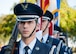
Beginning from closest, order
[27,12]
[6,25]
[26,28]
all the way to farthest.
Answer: [26,28] → [27,12] → [6,25]

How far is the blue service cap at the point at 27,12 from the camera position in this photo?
551 cm

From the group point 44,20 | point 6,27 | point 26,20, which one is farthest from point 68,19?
point 26,20

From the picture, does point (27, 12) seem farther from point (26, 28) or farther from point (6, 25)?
point (6, 25)

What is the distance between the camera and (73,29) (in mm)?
38156

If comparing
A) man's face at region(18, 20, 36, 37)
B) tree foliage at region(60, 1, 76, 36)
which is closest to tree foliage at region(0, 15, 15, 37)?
tree foliage at region(60, 1, 76, 36)

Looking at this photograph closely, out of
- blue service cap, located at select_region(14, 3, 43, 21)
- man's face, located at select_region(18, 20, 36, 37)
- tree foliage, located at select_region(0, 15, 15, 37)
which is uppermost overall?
blue service cap, located at select_region(14, 3, 43, 21)

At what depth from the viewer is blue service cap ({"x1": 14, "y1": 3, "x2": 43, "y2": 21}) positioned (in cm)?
551

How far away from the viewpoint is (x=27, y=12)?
5.57 meters

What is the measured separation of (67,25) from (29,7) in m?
30.4

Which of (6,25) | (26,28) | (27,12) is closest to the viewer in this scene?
(26,28)

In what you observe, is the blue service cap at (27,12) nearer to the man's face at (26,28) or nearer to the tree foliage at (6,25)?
the man's face at (26,28)

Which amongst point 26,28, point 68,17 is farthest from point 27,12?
point 68,17

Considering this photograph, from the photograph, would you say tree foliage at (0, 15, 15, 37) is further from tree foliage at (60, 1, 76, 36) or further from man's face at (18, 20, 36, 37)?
man's face at (18, 20, 36, 37)

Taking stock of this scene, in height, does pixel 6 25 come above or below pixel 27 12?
below
